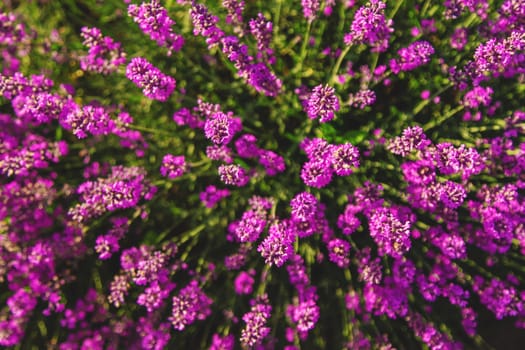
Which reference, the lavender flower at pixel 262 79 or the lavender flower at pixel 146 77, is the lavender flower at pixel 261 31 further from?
the lavender flower at pixel 146 77

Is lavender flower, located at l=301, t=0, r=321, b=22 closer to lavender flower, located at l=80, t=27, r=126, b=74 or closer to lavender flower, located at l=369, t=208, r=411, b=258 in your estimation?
lavender flower, located at l=80, t=27, r=126, b=74

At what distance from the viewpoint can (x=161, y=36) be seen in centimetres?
270

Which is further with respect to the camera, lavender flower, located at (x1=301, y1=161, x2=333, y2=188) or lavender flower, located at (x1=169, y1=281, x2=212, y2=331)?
lavender flower, located at (x1=169, y1=281, x2=212, y2=331)

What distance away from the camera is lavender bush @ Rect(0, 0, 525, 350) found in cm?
272

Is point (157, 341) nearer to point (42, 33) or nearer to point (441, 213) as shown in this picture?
point (441, 213)

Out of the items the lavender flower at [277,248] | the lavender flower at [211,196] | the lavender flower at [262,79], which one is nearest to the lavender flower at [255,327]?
the lavender flower at [277,248]

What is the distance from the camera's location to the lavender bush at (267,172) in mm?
2719

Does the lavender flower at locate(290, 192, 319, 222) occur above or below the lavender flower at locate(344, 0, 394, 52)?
below

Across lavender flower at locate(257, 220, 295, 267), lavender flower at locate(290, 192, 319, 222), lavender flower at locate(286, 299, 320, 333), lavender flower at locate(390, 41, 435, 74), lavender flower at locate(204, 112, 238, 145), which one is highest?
lavender flower at locate(390, 41, 435, 74)

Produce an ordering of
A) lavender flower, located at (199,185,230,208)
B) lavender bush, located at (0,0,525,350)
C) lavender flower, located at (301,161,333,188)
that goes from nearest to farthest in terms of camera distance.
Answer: lavender flower, located at (301,161,333,188) → lavender bush, located at (0,0,525,350) → lavender flower, located at (199,185,230,208)

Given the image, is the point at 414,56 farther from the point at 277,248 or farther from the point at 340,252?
the point at 277,248

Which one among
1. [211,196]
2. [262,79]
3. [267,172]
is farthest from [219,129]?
[211,196]

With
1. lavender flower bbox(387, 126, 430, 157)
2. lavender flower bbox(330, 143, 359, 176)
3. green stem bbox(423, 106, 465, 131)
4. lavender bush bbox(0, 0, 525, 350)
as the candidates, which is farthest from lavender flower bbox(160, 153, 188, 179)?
green stem bbox(423, 106, 465, 131)

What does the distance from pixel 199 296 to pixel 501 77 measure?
125 inches
